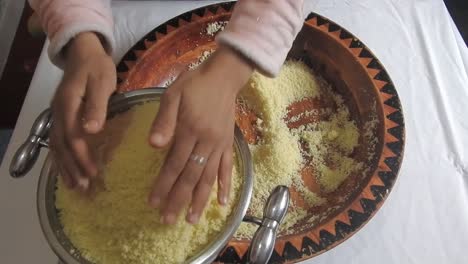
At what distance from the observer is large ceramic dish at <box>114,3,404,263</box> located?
415 mm

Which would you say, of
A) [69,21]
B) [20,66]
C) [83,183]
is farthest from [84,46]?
[20,66]

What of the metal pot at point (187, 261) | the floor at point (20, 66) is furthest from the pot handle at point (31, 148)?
the floor at point (20, 66)

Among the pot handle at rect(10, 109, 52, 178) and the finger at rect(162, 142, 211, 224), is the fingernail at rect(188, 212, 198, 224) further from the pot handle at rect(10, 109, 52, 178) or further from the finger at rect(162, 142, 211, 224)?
the pot handle at rect(10, 109, 52, 178)

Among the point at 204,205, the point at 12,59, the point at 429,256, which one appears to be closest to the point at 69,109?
the point at 204,205

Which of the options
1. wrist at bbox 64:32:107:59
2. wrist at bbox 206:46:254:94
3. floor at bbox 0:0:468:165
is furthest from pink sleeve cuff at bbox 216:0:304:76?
floor at bbox 0:0:468:165

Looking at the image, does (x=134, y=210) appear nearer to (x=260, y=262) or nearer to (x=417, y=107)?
(x=260, y=262)

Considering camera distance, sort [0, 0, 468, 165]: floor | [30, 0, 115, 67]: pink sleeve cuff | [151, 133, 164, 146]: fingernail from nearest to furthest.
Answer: [151, 133, 164, 146]: fingernail
[30, 0, 115, 67]: pink sleeve cuff
[0, 0, 468, 165]: floor

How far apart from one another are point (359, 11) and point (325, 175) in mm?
268

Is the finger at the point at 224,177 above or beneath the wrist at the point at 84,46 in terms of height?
above

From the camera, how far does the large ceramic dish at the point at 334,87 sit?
415mm

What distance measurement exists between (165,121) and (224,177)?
0.22 ft

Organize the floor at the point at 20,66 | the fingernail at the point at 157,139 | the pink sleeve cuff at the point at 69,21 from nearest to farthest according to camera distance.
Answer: the fingernail at the point at 157,139 < the pink sleeve cuff at the point at 69,21 < the floor at the point at 20,66

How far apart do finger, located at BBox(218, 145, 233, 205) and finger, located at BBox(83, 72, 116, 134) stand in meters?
0.10

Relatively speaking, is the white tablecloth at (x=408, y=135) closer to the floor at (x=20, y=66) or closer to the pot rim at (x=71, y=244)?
the pot rim at (x=71, y=244)
